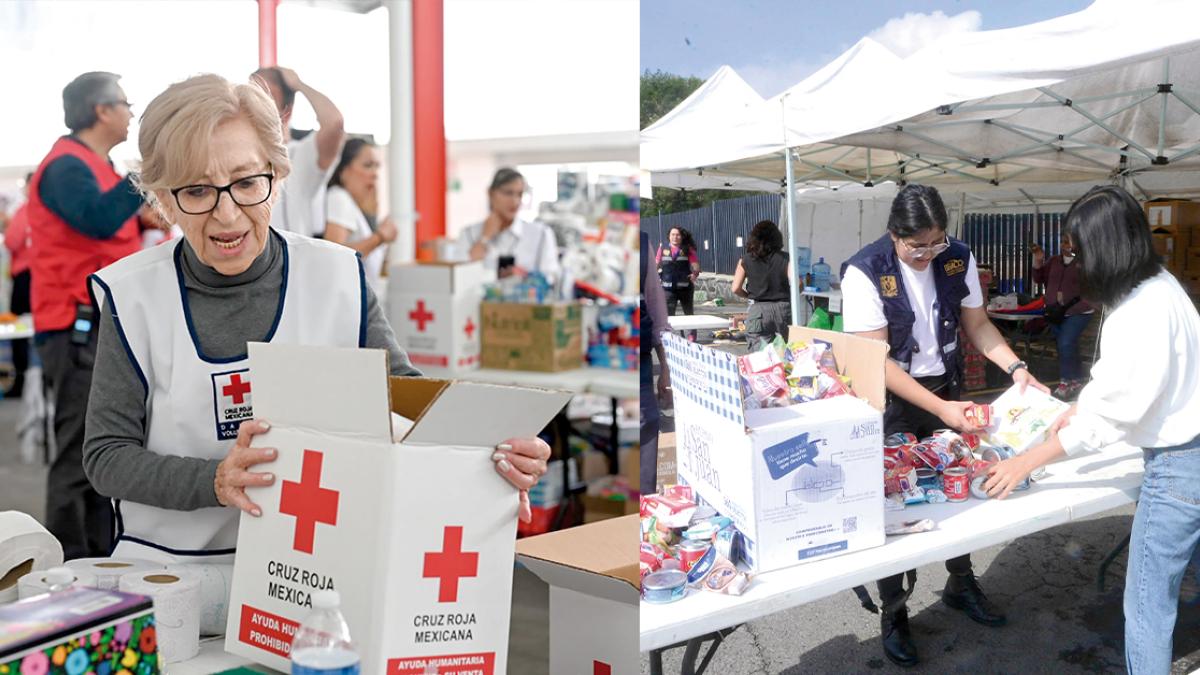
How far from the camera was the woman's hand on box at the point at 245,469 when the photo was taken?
4.07 ft

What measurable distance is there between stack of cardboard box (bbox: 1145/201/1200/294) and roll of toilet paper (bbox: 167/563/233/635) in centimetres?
166

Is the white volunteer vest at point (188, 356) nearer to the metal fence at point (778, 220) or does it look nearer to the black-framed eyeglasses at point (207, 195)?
the black-framed eyeglasses at point (207, 195)

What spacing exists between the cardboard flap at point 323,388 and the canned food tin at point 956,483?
103 centimetres

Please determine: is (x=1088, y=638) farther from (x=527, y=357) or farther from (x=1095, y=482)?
(x=527, y=357)

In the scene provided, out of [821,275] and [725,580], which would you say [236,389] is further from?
[821,275]

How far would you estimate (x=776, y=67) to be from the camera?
5.45ft

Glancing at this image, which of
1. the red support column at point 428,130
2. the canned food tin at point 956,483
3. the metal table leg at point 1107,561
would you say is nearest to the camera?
the canned food tin at point 956,483

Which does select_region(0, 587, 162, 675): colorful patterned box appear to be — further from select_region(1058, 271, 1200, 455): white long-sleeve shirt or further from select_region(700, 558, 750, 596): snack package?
select_region(1058, 271, 1200, 455): white long-sleeve shirt

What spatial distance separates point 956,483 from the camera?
5.59 ft

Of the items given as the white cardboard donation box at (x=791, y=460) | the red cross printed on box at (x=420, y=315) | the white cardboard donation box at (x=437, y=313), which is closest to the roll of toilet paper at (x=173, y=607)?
the white cardboard donation box at (x=791, y=460)

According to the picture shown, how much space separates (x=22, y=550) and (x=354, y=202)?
2.38 meters

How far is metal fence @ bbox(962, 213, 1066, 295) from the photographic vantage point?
67.3 inches

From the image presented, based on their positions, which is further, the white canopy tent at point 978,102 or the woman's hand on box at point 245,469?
the white canopy tent at point 978,102

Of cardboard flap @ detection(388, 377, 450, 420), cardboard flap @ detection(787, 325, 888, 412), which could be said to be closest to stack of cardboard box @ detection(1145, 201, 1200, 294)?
cardboard flap @ detection(787, 325, 888, 412)
